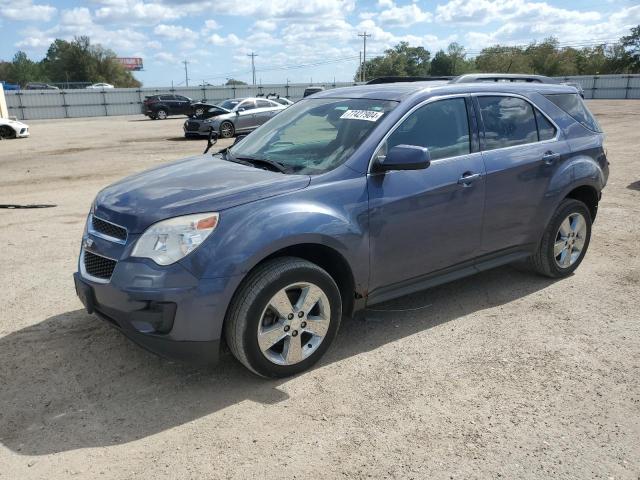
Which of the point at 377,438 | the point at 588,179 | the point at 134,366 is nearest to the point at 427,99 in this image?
the point at 588,179

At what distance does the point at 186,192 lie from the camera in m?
3.42

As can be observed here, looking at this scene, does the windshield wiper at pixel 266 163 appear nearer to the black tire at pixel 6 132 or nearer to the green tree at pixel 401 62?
the black tire at pixel 6 132

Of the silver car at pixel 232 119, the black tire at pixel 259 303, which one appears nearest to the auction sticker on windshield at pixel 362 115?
the black tire at pixel 259 303

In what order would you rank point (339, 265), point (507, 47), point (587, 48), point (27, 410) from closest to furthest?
point (27, 410), point (339, 265), point (587, 48), point (507, 47)

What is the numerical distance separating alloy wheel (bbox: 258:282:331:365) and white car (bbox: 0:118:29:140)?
2131 centimetres

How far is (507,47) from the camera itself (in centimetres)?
9781

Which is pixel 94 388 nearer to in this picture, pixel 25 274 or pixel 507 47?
pixel 25 274

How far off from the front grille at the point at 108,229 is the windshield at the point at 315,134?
1.15 m

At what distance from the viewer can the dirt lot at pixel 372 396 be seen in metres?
2.76

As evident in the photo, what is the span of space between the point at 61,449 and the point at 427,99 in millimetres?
3263

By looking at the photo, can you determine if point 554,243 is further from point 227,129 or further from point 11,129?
point 11,129

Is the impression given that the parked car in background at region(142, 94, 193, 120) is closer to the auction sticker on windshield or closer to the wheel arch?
the wheel arch

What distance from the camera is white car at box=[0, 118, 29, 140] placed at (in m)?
20.7

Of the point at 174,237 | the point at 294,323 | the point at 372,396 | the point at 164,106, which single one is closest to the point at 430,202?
the point at 294,323
